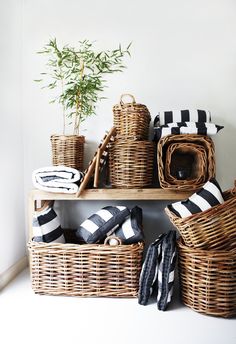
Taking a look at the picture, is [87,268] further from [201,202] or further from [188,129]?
[188,129]

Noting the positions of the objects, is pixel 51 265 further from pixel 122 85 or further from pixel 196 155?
pixel 122 85

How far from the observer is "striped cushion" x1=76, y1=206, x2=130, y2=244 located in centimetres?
157

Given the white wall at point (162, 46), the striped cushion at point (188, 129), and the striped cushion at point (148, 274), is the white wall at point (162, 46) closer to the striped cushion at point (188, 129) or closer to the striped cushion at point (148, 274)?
the striped cushion at point (188, 129)

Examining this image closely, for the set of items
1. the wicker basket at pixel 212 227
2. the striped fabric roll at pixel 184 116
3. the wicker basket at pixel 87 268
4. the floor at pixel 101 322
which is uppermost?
the striped fabric roll at pixel 184 116

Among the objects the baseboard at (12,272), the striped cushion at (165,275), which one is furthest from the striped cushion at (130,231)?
the baseboard at (12,272)

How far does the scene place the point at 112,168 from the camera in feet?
5.54

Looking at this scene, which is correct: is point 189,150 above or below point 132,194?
above

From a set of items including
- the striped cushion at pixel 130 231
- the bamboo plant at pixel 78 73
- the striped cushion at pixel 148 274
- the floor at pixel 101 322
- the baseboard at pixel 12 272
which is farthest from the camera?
the bamboo plant at pixel 78 73

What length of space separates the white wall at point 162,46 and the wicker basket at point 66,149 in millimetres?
211

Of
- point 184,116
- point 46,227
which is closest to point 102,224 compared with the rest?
point 46,227

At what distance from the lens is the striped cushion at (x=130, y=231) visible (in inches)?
61.3

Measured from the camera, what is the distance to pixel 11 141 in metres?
1.85

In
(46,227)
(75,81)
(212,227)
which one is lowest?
(46,227)

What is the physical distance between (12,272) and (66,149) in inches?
27.3
